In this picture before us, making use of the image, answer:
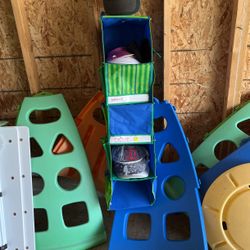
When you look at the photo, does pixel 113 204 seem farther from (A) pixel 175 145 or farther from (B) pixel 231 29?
(B) pixel 231 29

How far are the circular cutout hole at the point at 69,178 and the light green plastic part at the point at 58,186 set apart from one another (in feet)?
0.66

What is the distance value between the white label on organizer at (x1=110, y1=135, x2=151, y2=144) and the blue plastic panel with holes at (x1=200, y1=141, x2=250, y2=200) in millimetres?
435

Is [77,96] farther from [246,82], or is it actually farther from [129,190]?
[246,82]

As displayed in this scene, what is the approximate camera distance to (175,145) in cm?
134

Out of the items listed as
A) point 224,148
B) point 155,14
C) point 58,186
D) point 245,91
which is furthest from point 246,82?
point 58,186

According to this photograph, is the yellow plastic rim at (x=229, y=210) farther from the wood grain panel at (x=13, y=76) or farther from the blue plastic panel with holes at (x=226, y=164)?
the wood grain panel at (x=13, y=76)

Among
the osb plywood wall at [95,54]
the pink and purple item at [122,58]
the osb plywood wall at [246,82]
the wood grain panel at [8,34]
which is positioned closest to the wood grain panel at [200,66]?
the osb plywood wall at [95,54]

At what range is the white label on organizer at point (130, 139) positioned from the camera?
3.79ft

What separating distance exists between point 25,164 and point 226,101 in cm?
107

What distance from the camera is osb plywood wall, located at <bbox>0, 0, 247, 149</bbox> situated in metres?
1.39

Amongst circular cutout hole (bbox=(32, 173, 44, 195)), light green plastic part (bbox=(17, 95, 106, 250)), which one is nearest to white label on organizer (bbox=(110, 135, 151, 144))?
light green plastic part (bbox=(17, 95, 106, 250))

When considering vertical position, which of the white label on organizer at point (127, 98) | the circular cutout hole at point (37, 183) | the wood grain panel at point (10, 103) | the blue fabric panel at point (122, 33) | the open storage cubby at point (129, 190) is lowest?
the circular cutout hole at point (37, 183)

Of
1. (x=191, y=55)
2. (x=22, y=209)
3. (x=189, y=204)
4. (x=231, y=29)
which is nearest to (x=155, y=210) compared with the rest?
(x=189, y=204)

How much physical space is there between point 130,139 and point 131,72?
0.92 feet
